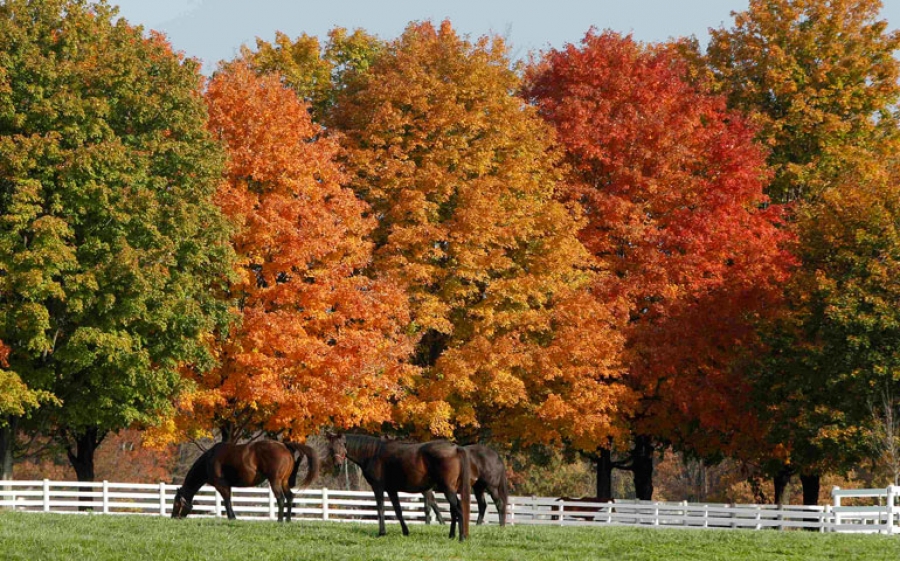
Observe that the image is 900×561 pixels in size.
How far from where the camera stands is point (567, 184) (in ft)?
142

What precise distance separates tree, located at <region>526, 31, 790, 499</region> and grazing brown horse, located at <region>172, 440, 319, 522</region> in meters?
15.2

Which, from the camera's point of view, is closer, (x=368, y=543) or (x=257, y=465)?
(x=368, y=543)

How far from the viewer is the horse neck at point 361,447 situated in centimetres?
2250

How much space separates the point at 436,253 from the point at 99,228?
1038 centimetres

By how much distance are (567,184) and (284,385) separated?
13.6m

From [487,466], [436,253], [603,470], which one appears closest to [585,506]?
[603,470]

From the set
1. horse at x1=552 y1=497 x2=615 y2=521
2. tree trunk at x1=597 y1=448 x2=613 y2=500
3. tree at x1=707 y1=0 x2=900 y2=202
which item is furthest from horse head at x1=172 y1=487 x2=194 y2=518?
tree at x1=707 y1=0 x2=900 y2=202

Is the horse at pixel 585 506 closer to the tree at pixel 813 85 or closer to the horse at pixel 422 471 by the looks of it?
the tree at pixel 813 85

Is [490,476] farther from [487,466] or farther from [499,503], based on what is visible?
[499,503]

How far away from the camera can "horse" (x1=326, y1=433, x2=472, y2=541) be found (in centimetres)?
2125

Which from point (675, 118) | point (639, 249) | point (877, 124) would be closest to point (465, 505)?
point (639, 249)

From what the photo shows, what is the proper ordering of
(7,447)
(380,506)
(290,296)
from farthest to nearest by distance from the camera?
(290,296) → (7,447) → (380,506)

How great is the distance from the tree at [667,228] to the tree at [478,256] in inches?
59.7

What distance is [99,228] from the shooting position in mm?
32562
